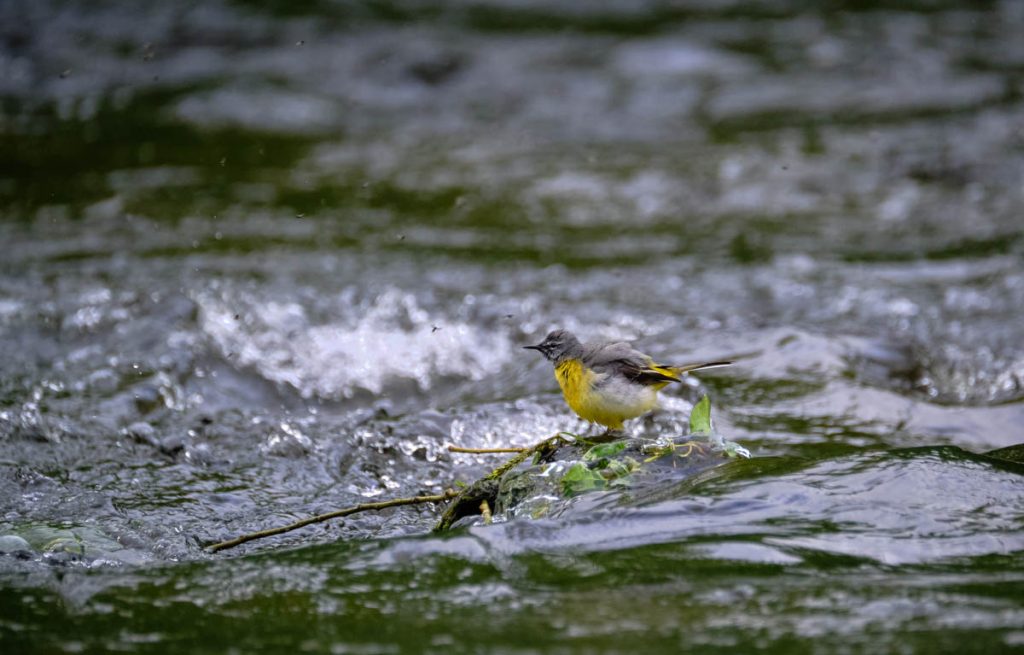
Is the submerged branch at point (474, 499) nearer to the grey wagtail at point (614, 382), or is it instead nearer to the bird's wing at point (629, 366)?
the grey wagtail at point (614, 382)

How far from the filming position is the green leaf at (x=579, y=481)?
4305mm

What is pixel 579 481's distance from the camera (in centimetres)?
432

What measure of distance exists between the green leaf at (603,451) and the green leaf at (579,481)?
15cm

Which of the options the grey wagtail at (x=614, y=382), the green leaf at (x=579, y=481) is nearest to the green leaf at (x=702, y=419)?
the grey wagtail at (x=614, y=382)

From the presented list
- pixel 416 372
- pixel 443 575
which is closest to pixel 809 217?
pixel 416 372

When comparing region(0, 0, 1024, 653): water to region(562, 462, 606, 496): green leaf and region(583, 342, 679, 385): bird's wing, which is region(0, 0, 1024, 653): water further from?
region(583, 342, 679, 385): bird's wing

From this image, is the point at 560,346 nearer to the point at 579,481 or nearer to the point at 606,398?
the point at 606,398

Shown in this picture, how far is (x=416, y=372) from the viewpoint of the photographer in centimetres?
817

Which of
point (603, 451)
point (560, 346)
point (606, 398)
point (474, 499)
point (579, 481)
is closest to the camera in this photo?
point (579, 481)

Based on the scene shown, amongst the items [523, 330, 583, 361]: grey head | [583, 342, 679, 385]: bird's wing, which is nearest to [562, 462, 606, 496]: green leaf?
[583, 342, 679, 385]: bird's wing

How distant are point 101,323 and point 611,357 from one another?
4928 millimetres

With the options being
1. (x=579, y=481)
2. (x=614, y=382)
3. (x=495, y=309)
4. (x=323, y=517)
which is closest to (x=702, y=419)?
(x=614, y=382)

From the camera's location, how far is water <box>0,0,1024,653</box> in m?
3.66

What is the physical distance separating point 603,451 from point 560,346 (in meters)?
1.17
